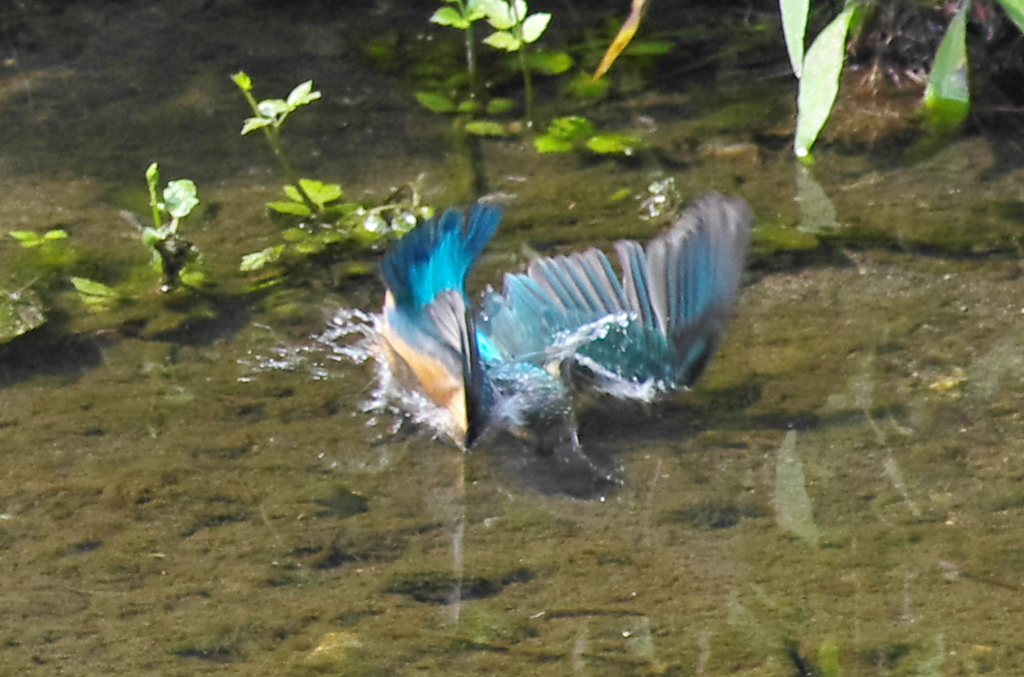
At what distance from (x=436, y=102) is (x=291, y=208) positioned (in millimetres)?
631

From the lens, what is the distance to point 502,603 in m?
2.07

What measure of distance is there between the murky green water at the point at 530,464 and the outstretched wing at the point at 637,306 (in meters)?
0.09

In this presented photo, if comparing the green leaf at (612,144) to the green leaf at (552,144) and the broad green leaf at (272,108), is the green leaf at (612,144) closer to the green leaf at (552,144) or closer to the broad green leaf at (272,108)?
the green leaf at (552,144)

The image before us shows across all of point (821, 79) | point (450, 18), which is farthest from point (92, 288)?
point (821, 79)

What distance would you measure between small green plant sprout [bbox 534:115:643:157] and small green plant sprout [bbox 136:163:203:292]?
3.17ft

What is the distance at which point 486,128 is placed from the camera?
11.1 feet

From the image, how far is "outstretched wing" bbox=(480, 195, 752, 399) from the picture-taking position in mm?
2547

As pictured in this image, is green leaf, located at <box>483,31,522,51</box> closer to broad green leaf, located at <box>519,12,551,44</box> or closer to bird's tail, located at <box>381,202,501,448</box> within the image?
broad green leaf, located at <box>519,12,551,44</box>

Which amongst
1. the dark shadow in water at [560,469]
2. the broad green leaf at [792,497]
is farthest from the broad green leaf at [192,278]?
the broad green leaf at [792,497]

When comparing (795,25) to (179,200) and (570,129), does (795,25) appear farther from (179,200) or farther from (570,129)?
(179,200)

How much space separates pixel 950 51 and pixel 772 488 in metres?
1.22

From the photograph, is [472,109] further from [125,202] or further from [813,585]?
[813,585]

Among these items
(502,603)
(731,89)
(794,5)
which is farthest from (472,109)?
(502,603)

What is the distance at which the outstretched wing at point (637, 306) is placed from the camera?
100 inches
